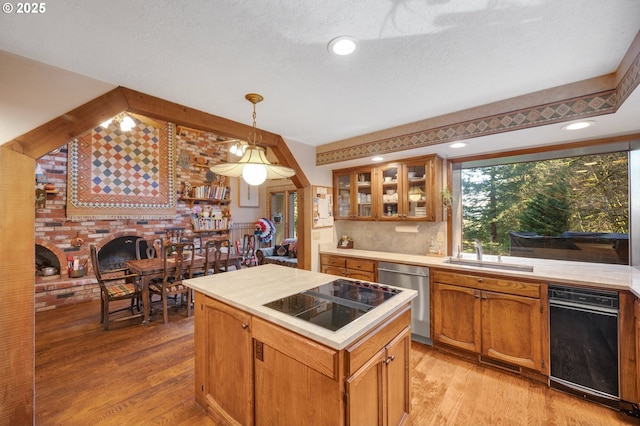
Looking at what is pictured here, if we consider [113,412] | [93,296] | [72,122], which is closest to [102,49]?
[72,122]

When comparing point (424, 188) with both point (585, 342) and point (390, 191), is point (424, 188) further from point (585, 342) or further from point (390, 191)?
point (585, 342)

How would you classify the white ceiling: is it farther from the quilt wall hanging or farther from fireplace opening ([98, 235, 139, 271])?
fireplace opening ([98, 235, 139, 271])

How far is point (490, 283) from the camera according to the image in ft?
7.91

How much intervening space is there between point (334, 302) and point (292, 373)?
44 centimetres

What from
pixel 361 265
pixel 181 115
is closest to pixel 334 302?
pixel 361 265

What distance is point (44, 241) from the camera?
3.93 m

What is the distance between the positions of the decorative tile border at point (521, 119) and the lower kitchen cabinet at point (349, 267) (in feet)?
4.40

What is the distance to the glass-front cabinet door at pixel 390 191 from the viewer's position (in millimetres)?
3314

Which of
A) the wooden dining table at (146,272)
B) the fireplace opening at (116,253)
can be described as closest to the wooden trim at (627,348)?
the wooden dining table at (146,272)

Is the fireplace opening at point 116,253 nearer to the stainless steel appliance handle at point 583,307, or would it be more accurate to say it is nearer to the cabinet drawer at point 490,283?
the cabinet drawer at point 490,283

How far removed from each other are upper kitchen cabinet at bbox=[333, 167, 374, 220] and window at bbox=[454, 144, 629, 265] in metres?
1.15

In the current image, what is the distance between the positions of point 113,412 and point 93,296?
319cm

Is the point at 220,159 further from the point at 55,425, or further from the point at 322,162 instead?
the point at 55,425

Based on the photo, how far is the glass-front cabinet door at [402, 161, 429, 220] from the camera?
317 centimetres
